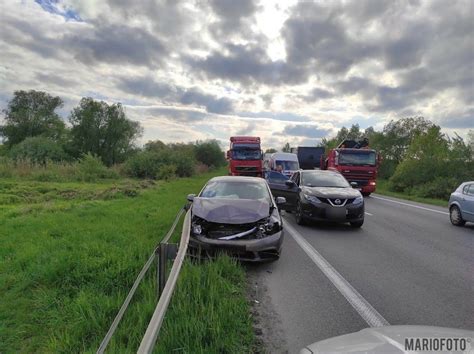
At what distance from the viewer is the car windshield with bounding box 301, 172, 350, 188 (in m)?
10.8

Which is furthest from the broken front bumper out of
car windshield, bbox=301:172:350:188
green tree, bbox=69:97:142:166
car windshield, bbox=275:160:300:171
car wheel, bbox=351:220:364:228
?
green tree, bbox=69:97:142:166

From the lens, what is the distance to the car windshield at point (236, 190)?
24.4 feet

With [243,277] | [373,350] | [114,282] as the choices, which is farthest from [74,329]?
[373,350]

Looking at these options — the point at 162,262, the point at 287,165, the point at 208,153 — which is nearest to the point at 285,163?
the point at 287,165

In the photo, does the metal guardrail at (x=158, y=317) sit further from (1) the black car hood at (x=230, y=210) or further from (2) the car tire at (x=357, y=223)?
(2) the car tire at (x=357, y=223)

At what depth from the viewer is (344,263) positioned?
6328 mm

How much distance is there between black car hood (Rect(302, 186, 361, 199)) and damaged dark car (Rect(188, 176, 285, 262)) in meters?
3.17

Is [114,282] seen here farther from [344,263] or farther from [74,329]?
[344,263]

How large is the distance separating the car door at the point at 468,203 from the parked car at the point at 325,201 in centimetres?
315

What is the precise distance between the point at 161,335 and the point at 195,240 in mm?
2699

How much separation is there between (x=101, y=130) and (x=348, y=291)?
2478 inches

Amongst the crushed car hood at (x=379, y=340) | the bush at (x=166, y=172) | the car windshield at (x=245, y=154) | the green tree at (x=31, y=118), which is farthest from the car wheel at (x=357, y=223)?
the green tree at (x=31, y=118)

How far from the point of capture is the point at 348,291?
4.88m

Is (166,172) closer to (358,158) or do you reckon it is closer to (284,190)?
(358,158)
